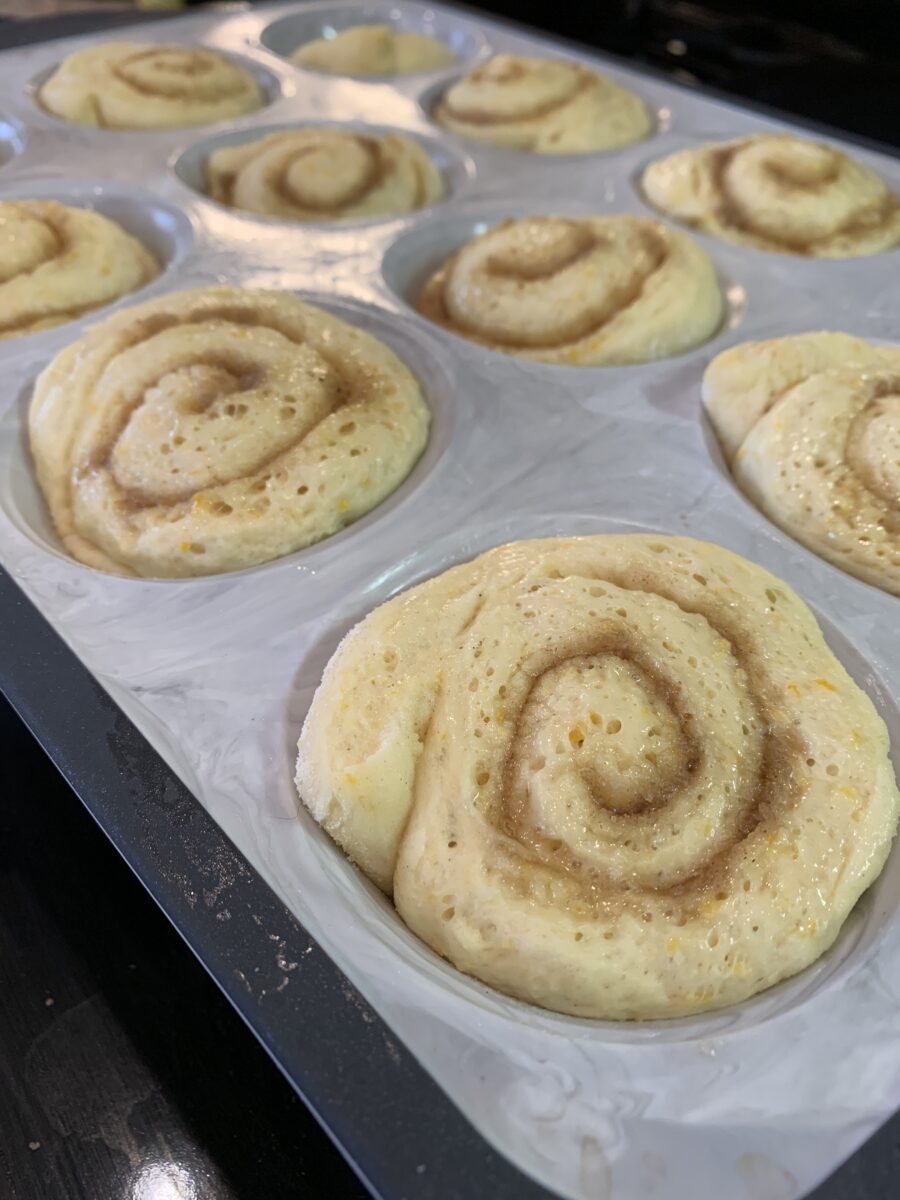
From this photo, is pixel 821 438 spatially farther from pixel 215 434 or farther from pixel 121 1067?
pixel 121 1067

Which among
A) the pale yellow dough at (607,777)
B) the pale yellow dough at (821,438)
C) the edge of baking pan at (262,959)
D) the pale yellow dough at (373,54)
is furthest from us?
the pale yellow dough at (373,54)

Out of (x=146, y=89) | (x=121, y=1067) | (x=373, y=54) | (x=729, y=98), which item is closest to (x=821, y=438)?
(x=121, y=1067)

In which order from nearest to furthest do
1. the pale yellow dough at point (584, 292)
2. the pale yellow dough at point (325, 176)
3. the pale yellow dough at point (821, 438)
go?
the pale yellow dough at point (821, 438), the pale yellow dough at point (584, 292), the pale yellow dough at point (325, 176)

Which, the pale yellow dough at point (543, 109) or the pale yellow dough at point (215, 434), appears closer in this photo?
the pale yellow dough at point (215, 434)

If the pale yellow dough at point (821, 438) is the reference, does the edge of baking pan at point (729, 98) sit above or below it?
above

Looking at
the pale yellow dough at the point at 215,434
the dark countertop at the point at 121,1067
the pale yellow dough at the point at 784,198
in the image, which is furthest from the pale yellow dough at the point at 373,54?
the dark countertop at the point at 121,1067

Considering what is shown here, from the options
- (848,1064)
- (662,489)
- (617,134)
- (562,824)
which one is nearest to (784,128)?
(617,134)

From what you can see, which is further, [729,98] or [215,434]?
[729,98]

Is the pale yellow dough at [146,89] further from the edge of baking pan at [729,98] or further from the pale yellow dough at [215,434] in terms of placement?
the pale yellow dough at [215,434]
